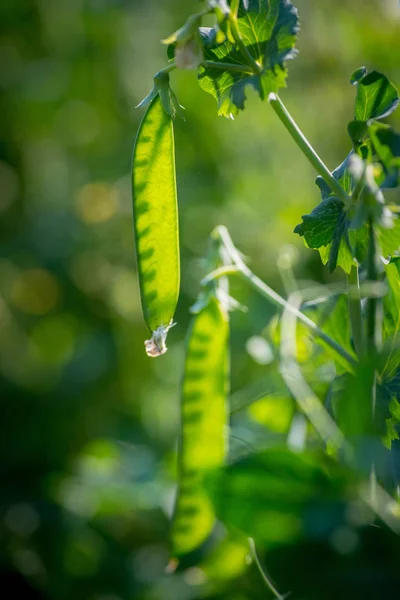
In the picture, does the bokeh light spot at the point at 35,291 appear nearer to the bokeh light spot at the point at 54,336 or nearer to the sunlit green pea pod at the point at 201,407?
the bokeh light spot at the point at 54,336

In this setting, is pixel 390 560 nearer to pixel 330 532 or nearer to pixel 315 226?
pixel 330 532

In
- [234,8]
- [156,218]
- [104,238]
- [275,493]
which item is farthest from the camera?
[104,238]

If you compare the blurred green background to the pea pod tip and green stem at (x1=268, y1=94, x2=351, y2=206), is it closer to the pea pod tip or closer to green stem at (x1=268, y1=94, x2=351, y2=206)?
the pea pod tip

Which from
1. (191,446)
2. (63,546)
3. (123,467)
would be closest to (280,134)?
(123,467)

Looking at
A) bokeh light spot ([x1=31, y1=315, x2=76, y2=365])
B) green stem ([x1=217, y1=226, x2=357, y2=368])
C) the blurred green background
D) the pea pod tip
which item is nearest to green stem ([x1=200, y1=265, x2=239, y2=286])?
green stem ([x1=217, y1=226, x2=357, y2=368])

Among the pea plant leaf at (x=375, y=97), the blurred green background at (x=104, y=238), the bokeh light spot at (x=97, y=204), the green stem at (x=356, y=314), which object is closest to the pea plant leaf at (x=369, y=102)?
the pea plant leaf at (x=375, y=97)

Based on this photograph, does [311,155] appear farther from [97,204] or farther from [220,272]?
[97,204]

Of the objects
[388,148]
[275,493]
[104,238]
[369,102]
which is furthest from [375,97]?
[104,238]
